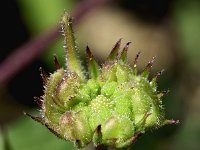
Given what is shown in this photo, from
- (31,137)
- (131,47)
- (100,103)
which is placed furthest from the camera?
(131,47)

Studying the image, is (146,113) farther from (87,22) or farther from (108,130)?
(87,22)

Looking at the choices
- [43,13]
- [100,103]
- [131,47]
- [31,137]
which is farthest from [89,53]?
[131,47]

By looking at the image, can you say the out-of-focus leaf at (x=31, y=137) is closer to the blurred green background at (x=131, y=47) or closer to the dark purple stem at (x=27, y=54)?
the blurred green background at (x=131, y=47)

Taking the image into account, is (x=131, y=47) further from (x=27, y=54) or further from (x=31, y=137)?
(x=31, y=137)

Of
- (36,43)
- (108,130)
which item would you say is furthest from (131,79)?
(36,43)

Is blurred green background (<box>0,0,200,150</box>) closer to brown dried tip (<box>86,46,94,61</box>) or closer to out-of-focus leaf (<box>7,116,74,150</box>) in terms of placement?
out-of-focus leaf (<box>7,116,74,150</box>)

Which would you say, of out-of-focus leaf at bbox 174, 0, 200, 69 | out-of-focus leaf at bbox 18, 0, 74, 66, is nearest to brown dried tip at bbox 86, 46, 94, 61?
out-of-focus leaf at bbox 18, 0, 74, 66

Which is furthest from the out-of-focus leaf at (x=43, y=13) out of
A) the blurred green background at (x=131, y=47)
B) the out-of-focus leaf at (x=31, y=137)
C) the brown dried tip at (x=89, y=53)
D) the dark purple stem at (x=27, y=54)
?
the brown dried tip at (x=89, y=53)
